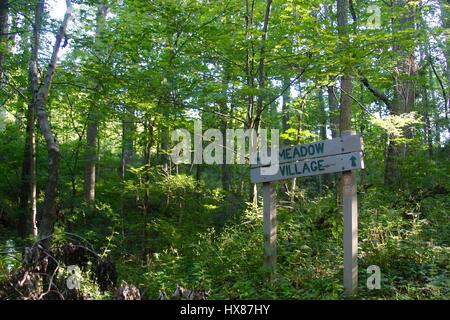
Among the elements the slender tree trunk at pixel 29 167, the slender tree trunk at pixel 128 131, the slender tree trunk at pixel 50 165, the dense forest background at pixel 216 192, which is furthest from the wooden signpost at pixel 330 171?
the slender tree trunk at pixel 29 167

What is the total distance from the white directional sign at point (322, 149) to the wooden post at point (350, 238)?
0.49ft

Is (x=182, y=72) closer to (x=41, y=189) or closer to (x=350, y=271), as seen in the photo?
(x=350, y=271)

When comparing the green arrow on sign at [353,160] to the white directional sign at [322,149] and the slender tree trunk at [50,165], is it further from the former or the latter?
the slender tree trunk at [50,165]

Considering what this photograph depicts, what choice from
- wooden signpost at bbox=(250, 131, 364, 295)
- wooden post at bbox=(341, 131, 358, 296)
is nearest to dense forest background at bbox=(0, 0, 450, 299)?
wooden post at bbox=(341, 131, 358, 296)

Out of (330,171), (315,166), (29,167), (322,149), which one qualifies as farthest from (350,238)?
(29,167)

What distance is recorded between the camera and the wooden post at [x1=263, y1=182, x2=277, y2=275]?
5746 millimetres

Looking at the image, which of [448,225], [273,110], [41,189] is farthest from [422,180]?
[41,189]

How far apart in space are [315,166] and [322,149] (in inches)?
9.7

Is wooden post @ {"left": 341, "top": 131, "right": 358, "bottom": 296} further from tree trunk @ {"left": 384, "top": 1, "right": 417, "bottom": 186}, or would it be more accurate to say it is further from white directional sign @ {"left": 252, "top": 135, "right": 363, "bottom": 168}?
tree trunk @ {"left": 384, "top": 1, "right": 417, "bottom": 186}

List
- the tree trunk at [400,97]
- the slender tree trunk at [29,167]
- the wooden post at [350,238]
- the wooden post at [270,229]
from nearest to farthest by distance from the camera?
the wooden post at [350,238] → the wooden post at [270,229] → the slender tree trunk at [29,167] → the tree trunk at [400,97]

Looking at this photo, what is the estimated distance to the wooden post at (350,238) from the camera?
15.8ft
